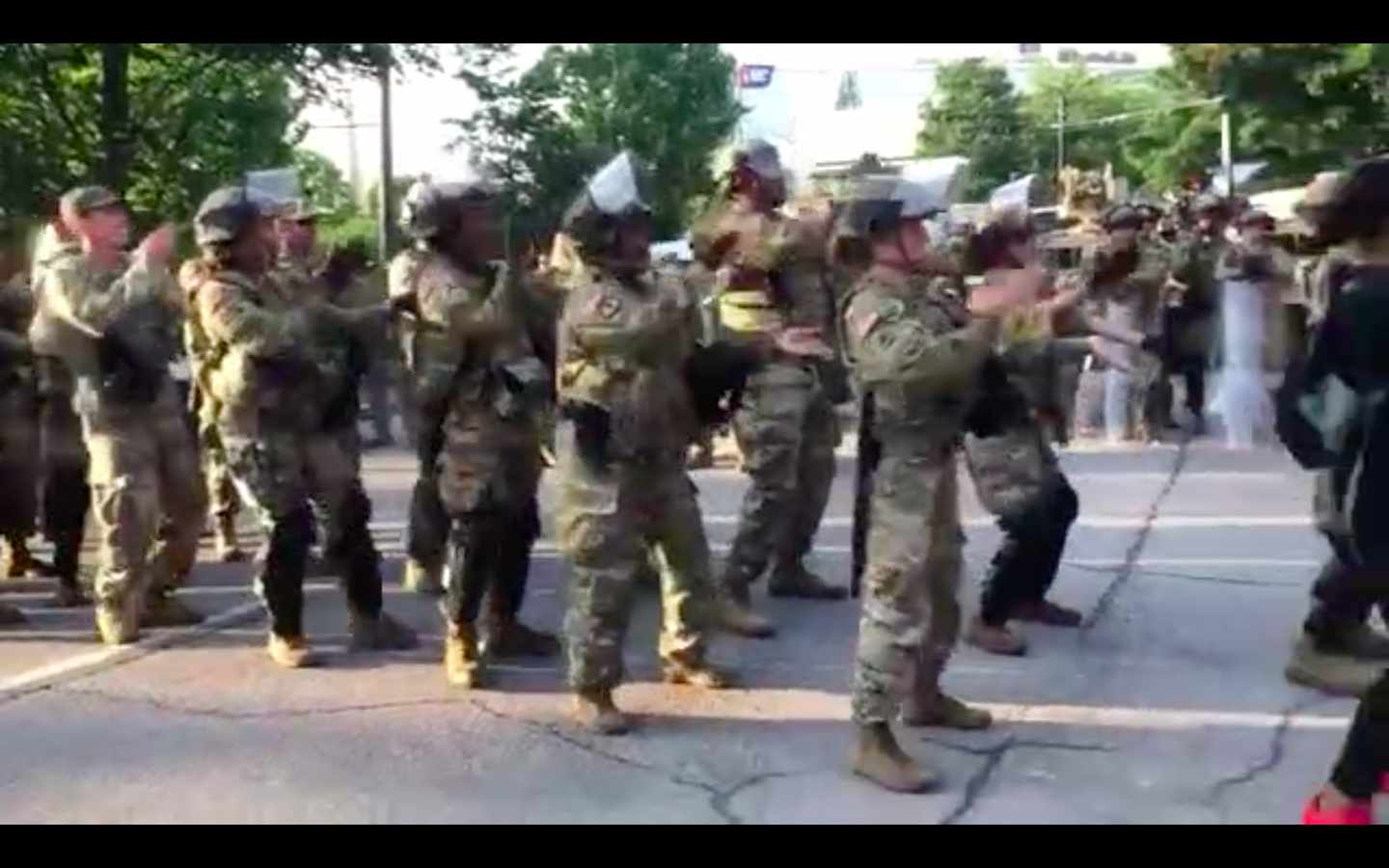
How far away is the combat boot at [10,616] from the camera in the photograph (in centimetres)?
787

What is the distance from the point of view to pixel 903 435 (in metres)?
5.39

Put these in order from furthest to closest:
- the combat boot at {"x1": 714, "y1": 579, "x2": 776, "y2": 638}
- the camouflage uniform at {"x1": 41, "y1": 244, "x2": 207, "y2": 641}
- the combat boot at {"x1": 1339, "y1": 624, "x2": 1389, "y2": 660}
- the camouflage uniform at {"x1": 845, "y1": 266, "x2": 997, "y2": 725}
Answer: the combat boot at {"x1": 714, "y1": 579, "x2": 776, "y2": 638} < the camouflage uniform at {"x1": 41, "y1": 244, "x2": 207, "y2": 641} < the combat boot at {"x1": 1339, "y1": 624, "x2": 1389, "y2": 660} < the camouflage uniform at {"x1": 845, "y1": 266, "x2": 997, "y2": 725}

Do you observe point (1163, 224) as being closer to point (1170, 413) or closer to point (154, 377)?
point (1170, 413)

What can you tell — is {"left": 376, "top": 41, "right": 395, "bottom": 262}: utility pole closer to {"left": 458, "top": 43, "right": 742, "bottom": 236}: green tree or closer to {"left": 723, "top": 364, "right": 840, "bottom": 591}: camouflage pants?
{"left": 458, "top": 43, "right": 742, "bottom": 236}: green tree

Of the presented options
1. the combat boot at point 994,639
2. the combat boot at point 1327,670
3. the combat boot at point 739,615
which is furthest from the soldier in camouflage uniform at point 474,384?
the combat boot at point 1327,670

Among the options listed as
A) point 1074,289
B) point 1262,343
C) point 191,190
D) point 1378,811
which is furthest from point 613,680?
point 191,190

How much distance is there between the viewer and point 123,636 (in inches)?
292

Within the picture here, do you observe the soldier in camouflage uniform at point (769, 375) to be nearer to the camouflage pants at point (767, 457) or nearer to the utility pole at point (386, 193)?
the camouflage pants at point (767, 457)

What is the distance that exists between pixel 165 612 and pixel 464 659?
1857 millimetres

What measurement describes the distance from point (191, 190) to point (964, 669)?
11934 millimetres

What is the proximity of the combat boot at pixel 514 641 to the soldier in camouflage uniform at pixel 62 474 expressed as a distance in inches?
91.4

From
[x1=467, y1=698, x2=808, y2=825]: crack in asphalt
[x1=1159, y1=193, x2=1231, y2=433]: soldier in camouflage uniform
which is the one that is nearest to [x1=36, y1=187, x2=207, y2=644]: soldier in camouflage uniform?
[x1=467, y1=698, x2=808, y2=825]: crack in asphalt

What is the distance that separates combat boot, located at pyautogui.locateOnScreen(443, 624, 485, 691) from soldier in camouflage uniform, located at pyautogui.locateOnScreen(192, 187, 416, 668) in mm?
668

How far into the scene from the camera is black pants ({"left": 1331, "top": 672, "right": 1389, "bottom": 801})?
4738mm
